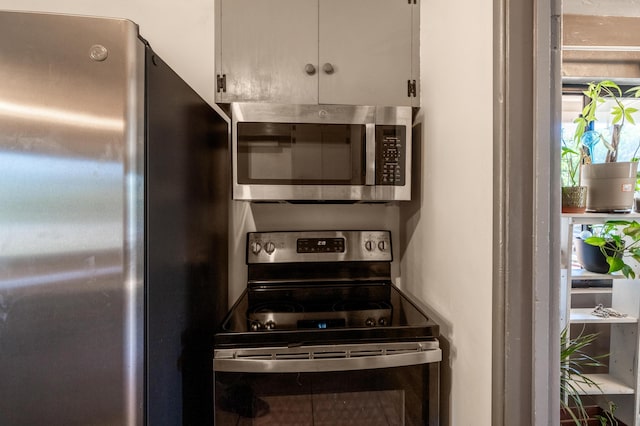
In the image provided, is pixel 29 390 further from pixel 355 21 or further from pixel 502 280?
pixel 355 21

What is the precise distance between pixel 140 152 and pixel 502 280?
873mm

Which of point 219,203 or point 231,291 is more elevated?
point 219,203

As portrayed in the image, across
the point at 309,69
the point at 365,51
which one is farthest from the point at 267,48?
the point at 365,51

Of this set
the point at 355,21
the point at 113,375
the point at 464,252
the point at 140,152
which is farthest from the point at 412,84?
the point at 113,375

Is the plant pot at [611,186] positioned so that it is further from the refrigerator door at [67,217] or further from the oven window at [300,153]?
the refrigerator door at [67,217]

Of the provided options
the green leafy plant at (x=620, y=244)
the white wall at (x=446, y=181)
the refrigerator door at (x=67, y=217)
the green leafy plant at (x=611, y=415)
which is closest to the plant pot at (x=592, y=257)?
the green leafy plant at (x=620, y=244)

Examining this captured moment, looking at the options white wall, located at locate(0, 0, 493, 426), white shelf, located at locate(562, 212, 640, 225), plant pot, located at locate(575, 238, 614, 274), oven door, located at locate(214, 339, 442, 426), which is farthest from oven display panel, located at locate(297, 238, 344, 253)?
plant pot, located at locate(575, 238, 614, 274)

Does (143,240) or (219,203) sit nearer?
(143,240)

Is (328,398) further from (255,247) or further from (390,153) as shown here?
(390,153)

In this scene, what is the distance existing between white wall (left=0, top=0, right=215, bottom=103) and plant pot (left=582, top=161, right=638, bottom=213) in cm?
188

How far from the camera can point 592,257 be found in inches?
61.9

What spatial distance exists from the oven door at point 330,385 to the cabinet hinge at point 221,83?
957 mm

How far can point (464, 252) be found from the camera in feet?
2.96

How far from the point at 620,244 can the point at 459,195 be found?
121cm
